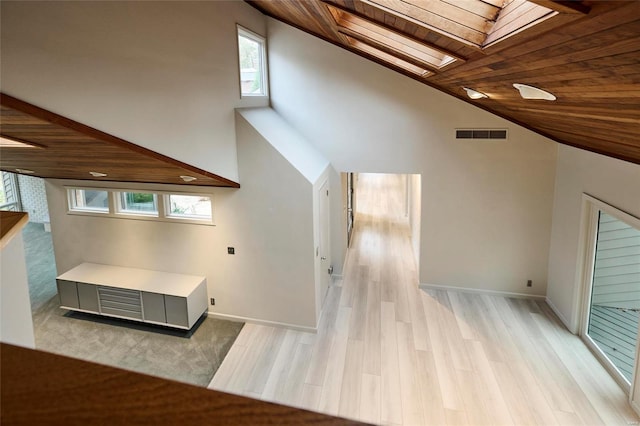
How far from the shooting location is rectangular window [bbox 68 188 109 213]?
6.07 meters

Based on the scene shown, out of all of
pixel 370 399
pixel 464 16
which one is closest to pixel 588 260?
pixel 370 399

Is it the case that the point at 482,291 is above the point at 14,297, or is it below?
below

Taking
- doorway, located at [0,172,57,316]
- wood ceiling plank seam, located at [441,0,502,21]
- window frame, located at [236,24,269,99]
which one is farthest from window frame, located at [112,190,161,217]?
wood ceiling plank seam, located at [441,0,502,21]

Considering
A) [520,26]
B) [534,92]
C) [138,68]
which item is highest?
[138,68]

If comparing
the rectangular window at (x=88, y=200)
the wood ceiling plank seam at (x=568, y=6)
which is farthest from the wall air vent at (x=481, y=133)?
the rectangular window at (x=88, y=200)

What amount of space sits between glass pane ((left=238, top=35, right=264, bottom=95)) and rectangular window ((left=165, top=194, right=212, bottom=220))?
1654 millimetres

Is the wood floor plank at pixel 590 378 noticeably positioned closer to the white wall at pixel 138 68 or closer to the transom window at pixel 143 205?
the white wall at pixel 138 68

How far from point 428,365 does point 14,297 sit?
4069mm

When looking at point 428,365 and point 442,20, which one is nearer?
point 442,20

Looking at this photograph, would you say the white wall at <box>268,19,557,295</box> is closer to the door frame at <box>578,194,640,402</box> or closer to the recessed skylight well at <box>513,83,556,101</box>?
the door frame at <box>578,194,640,402</box>

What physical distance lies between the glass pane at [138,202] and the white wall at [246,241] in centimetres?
20

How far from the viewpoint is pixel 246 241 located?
207 inches

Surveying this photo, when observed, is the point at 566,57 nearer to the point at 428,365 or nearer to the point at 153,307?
the point at 428,365

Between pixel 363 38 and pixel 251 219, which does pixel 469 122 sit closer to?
pixel 363 38
